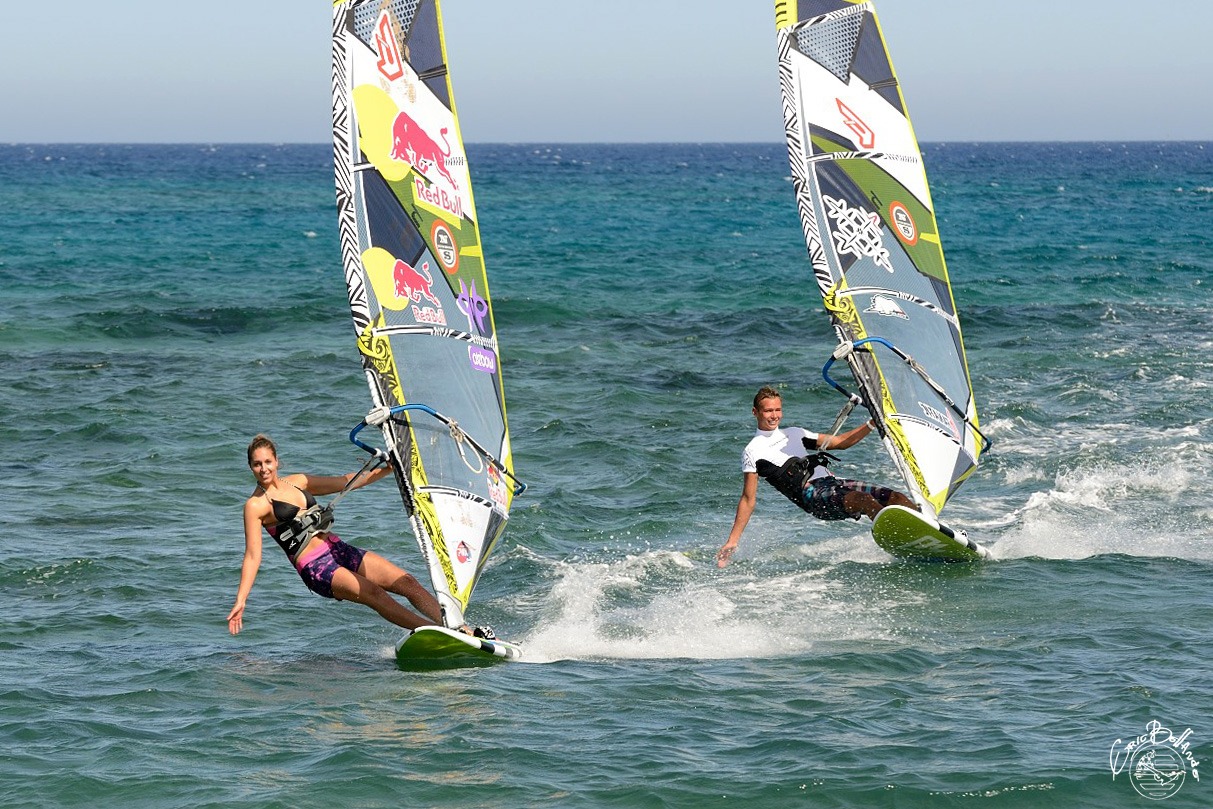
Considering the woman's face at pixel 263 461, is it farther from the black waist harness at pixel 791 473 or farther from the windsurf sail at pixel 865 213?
the windsurf sail at pixel 865 213

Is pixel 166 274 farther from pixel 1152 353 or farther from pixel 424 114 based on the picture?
pixel 424 114

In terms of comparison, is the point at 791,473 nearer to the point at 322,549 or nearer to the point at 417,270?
the point at 417,270

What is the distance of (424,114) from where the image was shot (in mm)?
10352

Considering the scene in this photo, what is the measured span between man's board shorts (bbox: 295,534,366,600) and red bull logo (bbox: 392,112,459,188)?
2697mm

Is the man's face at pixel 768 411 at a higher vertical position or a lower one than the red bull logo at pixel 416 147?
lower

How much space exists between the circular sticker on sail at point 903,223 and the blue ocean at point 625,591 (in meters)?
2.83

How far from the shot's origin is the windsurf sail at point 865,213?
13266 mm

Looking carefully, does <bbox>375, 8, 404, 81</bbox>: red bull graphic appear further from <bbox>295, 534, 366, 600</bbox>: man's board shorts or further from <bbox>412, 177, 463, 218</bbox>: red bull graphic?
<bbox>295, 534, 366, 600</bbox>: man's board shorts

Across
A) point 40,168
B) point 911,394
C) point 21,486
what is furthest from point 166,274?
point 40,168

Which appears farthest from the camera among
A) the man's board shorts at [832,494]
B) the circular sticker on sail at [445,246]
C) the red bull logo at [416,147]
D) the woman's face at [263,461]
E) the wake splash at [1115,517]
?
the wake splash at [1115,517]

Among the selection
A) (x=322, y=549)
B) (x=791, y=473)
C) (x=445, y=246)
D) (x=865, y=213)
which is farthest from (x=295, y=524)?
(x=865, y=213)

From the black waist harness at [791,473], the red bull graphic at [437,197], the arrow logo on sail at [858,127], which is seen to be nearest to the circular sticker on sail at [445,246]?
the red bull graphic at [437,197]

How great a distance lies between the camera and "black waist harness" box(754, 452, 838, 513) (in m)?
12.5

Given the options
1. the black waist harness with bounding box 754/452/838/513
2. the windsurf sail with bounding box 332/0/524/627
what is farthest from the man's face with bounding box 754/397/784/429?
the windsurf sail with bounding box 332/0/524/627
